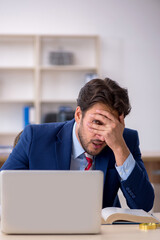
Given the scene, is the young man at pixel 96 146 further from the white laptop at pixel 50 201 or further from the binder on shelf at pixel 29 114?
the binder on shelf at pixel 29 114

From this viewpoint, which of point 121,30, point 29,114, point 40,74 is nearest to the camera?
point 29,114

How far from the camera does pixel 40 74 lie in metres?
5.17

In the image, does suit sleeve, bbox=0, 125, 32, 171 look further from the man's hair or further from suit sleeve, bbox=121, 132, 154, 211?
suit sleeve, bbox=121, 132, 154, 211

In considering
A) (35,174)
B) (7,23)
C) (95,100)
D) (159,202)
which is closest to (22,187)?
(35,174)

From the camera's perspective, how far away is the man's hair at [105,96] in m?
1.71

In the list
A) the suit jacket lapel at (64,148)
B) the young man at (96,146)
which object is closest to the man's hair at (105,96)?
the young man at (96,146)

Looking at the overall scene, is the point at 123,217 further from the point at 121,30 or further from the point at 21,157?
the point at 121,30

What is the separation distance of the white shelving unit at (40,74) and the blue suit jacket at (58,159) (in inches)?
128

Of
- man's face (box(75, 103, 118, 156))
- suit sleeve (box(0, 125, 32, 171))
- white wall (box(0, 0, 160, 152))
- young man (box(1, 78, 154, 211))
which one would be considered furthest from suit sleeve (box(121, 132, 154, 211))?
white wall (box(0, 0, 160, 152))

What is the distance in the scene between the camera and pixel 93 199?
3.93ft

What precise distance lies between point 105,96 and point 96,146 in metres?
0.23

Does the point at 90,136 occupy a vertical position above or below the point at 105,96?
below

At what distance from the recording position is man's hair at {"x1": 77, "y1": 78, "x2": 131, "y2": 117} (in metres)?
1.71

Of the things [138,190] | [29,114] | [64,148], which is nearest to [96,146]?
[64,148]
